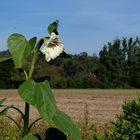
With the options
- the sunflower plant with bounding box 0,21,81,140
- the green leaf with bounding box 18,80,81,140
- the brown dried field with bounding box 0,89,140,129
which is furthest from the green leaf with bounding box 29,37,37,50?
the brown dried field with bounding box 0,89,140,129

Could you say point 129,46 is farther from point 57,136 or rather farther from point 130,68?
point 57,136

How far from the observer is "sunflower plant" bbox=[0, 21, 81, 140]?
3004mm

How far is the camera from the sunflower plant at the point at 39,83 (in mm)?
3004

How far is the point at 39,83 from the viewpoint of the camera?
123 inches

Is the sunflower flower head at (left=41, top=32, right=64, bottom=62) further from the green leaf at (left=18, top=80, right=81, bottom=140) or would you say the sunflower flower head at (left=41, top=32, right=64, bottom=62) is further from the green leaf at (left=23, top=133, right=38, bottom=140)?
the green leaf at (left=23, top=133, right=38, bottom=140)

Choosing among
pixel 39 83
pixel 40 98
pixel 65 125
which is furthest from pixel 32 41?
pixel 65 125

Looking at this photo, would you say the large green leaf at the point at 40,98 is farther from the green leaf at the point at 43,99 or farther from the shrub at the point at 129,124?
the shrub at the point at 129,124

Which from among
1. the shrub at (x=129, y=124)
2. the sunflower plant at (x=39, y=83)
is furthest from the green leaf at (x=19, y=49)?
the shrub at (x=129, y=124)

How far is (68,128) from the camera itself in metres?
3.20

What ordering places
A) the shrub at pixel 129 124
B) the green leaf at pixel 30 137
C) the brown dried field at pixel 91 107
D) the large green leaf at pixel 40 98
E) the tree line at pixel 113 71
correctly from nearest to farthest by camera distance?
the large green leaf at pixel 40 98
the green leaf at pixel 30 137
the shrub at pixel 129 124
the brown dried field at pixel 91 107
the tree line at pixel 113 71

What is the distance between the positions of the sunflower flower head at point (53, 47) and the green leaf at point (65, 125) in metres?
0.36

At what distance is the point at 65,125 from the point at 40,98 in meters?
0.26

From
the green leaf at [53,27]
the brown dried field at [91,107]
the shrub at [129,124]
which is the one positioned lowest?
the brown dried field at [91,107]

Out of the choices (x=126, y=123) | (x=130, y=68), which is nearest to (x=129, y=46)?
(x=130, y=68)
